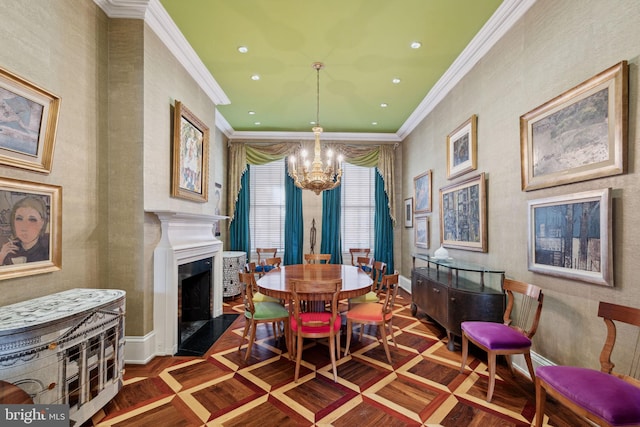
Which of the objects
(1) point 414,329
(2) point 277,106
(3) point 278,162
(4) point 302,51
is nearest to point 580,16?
(4) point 302,51

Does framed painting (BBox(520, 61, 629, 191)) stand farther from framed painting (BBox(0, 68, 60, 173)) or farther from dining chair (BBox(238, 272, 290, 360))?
framed painting (BBox(0, 68, 60, 173))

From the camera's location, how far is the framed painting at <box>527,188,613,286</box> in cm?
180

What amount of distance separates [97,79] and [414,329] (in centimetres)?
430

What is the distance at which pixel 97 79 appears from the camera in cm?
250

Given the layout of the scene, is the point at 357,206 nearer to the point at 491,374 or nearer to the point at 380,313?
the point at 380,313

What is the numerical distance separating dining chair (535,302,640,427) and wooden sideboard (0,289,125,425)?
2.78 meters

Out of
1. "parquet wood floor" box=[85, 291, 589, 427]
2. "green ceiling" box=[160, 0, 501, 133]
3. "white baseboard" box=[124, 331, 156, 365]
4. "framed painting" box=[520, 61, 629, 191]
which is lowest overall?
"parquet wood floor" box=[85, 291, 589, 427]

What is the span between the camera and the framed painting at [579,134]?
1734mm

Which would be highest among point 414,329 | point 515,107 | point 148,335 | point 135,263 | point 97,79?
point 97,79

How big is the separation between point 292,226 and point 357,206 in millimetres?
1558

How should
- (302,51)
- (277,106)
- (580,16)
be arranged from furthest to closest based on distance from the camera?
(277,106) → (302,51) → (580,16)

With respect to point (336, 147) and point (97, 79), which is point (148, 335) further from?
point (336, 147)

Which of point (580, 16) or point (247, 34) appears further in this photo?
point (247, 34)

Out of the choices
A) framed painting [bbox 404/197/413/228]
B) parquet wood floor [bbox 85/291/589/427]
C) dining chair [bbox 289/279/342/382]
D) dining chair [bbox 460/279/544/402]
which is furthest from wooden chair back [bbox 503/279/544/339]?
framed painting [bbox 404/197/413/228]
